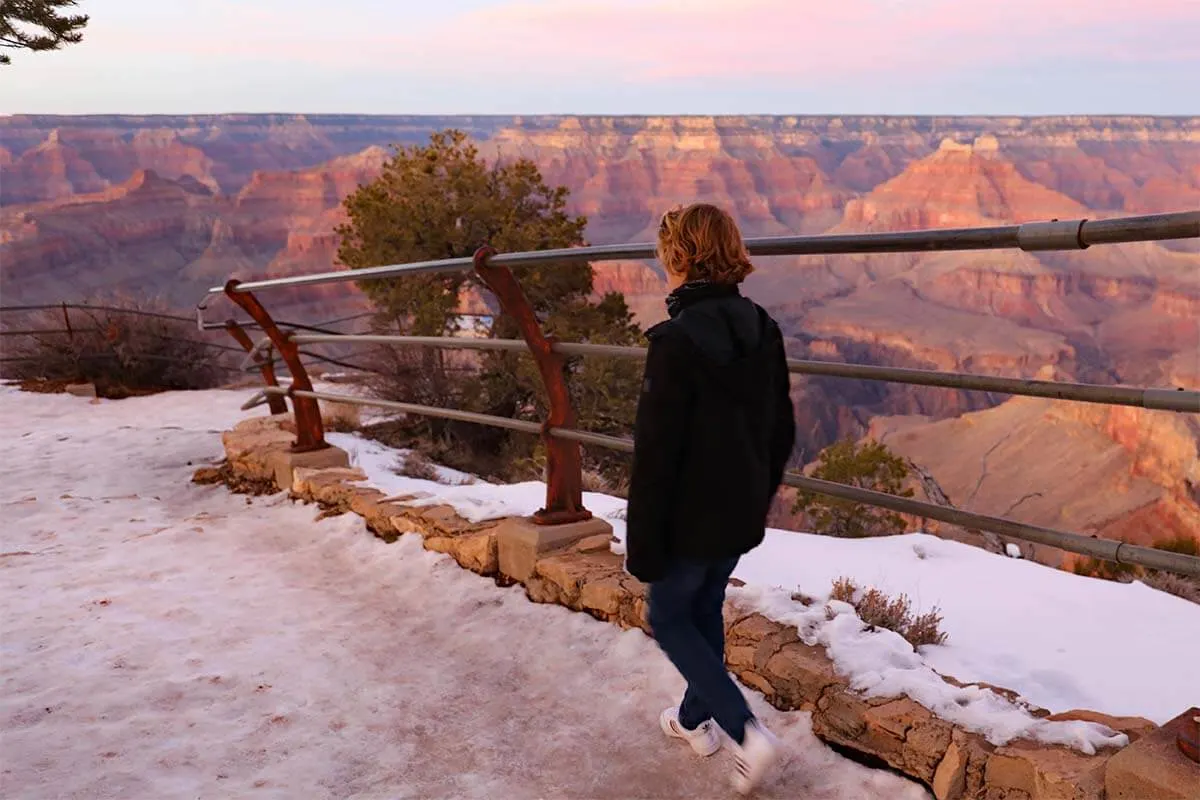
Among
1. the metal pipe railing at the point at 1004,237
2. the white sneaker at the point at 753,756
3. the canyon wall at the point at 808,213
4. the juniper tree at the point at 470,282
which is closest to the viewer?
the metal pipe railing at the point at 1004,237

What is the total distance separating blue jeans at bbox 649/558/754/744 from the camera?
2252 mm

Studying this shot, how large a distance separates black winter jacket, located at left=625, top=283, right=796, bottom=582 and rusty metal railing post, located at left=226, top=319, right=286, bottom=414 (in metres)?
4.26

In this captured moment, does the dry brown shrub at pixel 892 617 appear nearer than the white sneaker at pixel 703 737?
No

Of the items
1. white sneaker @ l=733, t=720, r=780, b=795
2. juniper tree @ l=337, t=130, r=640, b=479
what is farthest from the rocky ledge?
juniper tree @ l=337, t=130, r=640, b=479

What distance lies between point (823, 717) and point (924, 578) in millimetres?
2479

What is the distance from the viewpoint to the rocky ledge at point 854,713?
1.87 m

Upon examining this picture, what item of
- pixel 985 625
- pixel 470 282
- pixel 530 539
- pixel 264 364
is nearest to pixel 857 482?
pixel 470 282

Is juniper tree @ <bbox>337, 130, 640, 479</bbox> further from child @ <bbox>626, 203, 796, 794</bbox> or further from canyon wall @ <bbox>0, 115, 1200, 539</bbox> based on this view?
canyon wall @ <bbox>0, 115, 1200, 539</bbox>

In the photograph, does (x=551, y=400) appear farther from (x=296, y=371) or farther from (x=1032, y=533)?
(x=296, y=371)

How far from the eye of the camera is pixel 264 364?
229 inches

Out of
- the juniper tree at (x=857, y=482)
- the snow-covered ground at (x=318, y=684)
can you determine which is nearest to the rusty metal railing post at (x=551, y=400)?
the snow-covered ground at (x=318, y=684)

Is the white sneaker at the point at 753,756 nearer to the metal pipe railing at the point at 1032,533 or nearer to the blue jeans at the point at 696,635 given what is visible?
the blue jeans at the point at 696,635

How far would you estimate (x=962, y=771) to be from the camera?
6.86 feet

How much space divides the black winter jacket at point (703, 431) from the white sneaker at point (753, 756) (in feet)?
1.41
